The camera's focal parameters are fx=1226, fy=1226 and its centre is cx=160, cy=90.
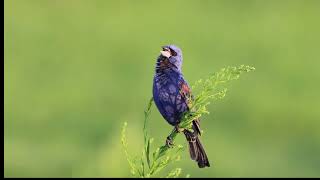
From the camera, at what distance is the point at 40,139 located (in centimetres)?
2439

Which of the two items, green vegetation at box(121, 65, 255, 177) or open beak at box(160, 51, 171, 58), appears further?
open beak at box(160, 51, 171, 58)

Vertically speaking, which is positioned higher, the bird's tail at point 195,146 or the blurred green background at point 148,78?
the blurred green background at point 148,78

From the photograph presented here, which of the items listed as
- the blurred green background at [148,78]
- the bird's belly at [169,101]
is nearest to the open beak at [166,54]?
the bird's belly at [169,101]

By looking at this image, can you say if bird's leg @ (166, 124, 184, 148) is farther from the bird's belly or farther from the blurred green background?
the blurred green background

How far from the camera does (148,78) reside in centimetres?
2653

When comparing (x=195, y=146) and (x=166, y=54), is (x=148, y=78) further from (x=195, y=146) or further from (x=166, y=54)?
(x=166, y=54)

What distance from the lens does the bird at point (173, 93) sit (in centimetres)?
382

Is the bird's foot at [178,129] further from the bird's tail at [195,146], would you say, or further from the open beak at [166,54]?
the open beak at [166,54]

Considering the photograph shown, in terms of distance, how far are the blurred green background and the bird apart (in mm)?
10561

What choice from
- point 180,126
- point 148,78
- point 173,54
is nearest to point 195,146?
point 180,126

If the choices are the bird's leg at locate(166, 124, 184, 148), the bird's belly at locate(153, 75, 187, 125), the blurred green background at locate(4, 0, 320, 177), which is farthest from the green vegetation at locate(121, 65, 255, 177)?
the blurred green background at locate(4, 0, 320, 177)

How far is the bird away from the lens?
3.82 meters

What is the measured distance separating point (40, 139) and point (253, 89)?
6.50 metres

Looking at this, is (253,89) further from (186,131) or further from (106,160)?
(186,131)
